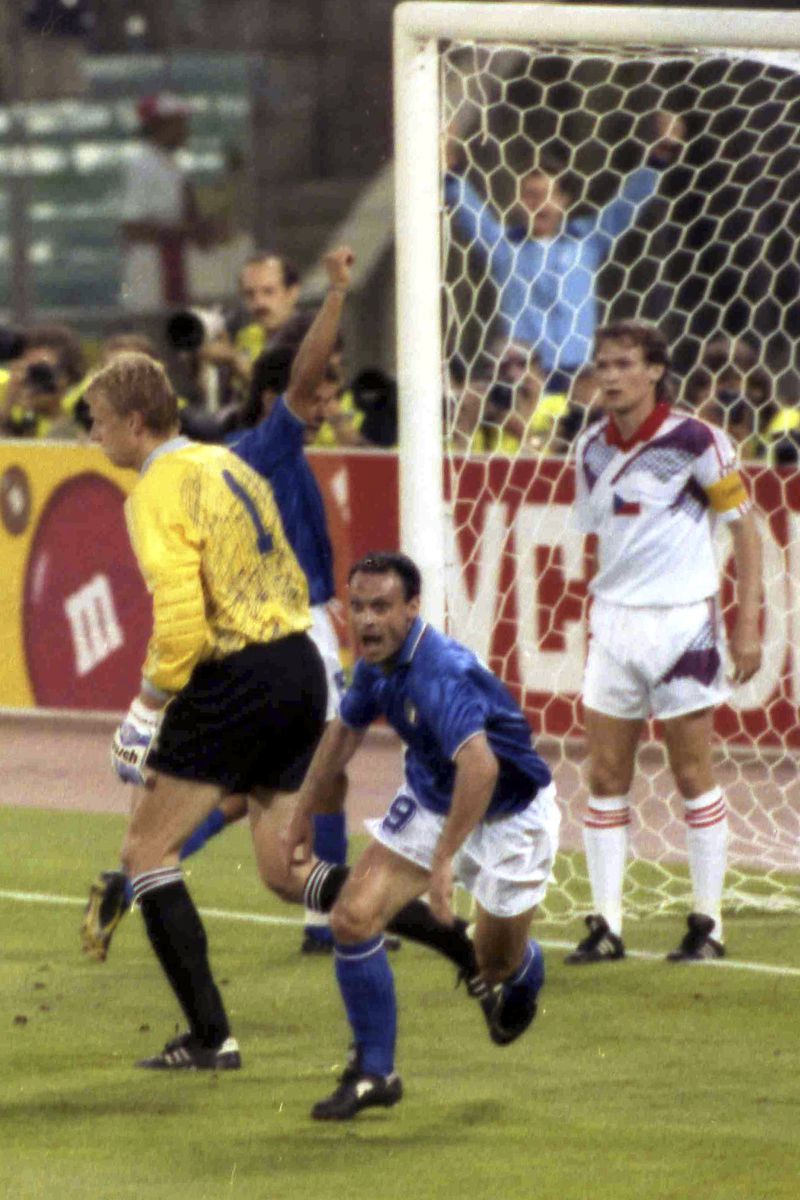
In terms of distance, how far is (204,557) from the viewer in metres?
5.80

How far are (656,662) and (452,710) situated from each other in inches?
76.1

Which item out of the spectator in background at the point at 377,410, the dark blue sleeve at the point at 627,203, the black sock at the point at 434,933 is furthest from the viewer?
the spectator in background at the point at 377,410

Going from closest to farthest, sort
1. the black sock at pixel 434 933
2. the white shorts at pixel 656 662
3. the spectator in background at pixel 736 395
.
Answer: the black sock at pixel 434 933 → the white shorts at pixel 656 662 → the spectator in background at pixel 736 395

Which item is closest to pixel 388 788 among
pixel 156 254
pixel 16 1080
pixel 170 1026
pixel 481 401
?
pixel 481 401

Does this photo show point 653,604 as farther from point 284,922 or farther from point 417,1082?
point 417,1082

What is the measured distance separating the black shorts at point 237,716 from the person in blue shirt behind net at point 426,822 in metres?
0.15

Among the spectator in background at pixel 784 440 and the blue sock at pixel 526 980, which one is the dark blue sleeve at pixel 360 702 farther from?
the spectator in background at pixel 784 440

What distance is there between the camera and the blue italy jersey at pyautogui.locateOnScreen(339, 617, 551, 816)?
557 centimetres

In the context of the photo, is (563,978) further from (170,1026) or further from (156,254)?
(156,254)

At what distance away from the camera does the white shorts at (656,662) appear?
7367 mm

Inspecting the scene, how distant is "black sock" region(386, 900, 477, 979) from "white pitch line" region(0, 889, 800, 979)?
1451 mm

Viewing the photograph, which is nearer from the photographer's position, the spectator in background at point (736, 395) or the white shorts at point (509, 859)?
the white shorts at point (509, 859)

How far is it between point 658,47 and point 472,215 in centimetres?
187

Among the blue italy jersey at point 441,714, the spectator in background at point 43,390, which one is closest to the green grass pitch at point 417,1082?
the blue italy jersey at point 441,714
